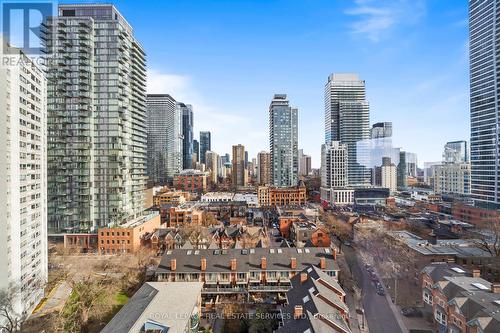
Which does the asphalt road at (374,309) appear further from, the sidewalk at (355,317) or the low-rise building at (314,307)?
the low-rise building at (314,307)

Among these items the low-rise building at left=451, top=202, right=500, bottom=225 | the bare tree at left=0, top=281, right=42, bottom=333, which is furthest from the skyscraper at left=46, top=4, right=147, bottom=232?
the low-rise building at left=451, top=202, right=500, bottom=225

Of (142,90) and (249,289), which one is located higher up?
(142,90)

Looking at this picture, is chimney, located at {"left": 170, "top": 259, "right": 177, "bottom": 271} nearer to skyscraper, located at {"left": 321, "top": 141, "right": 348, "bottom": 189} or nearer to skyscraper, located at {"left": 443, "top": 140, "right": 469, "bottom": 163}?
skyscraper, located at {"left": 321, "top": 141, "right": 348, "bottom": 189}

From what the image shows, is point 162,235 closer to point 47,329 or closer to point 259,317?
point 47,329

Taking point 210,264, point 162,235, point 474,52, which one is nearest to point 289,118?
point 474,52

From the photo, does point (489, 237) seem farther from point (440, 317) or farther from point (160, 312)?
point (160, 312)

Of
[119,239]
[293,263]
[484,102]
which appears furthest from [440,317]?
[484,102]
